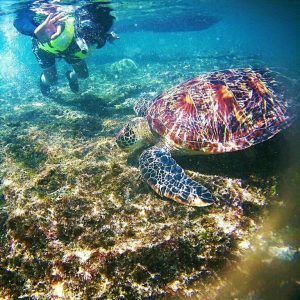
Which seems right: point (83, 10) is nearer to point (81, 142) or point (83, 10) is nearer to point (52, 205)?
point (81, 142)

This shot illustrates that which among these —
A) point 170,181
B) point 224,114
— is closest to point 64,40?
point 224,114

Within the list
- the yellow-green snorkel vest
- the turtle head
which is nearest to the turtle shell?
the turtle head

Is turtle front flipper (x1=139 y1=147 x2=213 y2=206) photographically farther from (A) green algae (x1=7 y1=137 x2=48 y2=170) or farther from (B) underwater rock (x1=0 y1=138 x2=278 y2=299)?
(A) green algae (x1=7 y1=137 x2=48 y2=170)

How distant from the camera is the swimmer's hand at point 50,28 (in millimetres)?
6785

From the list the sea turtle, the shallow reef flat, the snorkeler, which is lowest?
the shallow reef flat

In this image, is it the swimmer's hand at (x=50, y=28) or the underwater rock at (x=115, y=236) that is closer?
the underwater rock at (x=115, y=236)

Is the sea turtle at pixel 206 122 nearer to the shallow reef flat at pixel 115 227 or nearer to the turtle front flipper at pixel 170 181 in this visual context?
the turtle front flipper at pixel 170 181

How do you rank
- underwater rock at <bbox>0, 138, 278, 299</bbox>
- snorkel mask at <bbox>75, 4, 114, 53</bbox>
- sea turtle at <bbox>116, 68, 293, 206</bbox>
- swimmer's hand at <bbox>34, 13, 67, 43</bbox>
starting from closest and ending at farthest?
1. underwater rock at <bbox>0, 138, 278, 299</bbox>
2. sea turtle at <bbox>116, 68, 293, 206</bbox>
3. swimmer's hand at <bbox>34, 13, 67, 43</bbox>
4. snorkel mask at <bbox>75, 4, 114, 53</bbox>

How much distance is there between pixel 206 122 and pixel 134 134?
4.68ft

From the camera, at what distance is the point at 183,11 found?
90.7 ft

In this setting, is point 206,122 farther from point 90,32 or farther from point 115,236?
point 90,32

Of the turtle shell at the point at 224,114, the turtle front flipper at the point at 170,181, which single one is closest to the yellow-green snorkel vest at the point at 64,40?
the turtle shell at the point at 224,114

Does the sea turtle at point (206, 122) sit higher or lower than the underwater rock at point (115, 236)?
higher

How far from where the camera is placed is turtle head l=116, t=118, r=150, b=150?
4.82 m
